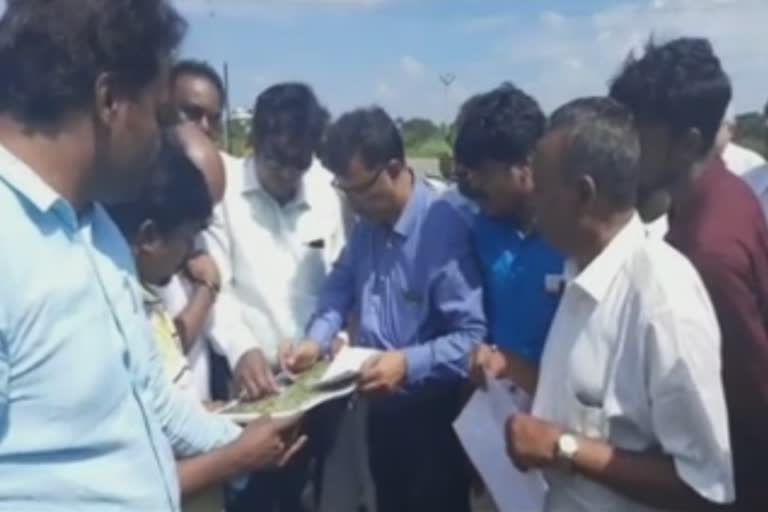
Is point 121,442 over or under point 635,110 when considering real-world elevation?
under

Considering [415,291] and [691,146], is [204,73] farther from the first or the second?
[691,146]

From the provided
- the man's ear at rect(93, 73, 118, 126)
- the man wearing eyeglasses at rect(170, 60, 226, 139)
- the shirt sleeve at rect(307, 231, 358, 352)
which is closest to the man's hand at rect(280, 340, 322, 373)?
the shirt sleeve at rect(307, 231, 358, 352)

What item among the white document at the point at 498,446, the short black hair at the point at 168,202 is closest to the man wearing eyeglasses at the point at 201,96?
the short black hair at the point at 168,202

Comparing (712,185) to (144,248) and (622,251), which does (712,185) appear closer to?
(622,251)

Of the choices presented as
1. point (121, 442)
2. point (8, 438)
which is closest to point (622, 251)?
point (121, 442)

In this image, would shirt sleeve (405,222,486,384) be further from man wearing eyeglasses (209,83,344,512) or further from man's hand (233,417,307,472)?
man's hand (233,417,307,472)

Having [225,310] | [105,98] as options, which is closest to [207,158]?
[225,310]

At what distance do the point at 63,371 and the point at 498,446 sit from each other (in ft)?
3.89

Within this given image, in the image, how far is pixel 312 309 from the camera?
3695 mm

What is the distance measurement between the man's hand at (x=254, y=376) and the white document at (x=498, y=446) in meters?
0.63

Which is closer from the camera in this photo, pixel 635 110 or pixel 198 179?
pixel 635 110

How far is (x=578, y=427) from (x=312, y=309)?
151 centimetres

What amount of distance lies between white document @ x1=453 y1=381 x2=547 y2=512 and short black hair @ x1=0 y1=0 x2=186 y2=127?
1.22 metres

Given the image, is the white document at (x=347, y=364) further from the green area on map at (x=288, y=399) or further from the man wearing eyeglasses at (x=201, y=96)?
the man wearing eyeglasses at (x=201, y=96)
